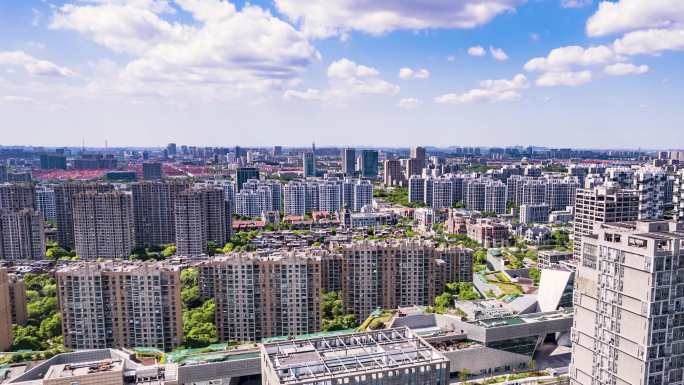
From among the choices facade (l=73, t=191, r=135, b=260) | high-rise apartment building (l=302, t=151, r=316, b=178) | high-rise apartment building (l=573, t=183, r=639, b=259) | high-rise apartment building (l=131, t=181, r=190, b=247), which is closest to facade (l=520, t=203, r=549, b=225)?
high-rise apartment building (l=573, t=183, r=639, b=259)

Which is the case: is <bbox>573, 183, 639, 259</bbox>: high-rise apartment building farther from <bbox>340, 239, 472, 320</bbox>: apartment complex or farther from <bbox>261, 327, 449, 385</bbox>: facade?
<bbox>261, 327, 449, 385</bbox>: facade

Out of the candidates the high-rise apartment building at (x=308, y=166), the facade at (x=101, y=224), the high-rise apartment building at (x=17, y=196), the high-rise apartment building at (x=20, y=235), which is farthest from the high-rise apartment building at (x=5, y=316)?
the high-rise apartment building at (x=308, y=166)

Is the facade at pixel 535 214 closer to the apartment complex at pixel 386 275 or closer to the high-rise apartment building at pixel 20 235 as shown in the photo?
the apartment complex at pixel 386 275

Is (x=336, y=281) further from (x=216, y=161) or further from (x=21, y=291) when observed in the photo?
(x=216, y=161)

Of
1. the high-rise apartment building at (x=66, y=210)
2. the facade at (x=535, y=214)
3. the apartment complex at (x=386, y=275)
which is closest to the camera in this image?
the apartment complex at (x=386, y=275)

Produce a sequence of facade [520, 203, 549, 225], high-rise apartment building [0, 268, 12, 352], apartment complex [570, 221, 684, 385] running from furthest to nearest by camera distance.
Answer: facade [520, 203, 549, 225], high-rise apartment building [0, 268, 12, 352], apartment complex [570, 221, 684, 385]

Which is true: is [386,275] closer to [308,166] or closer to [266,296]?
[266,296]
